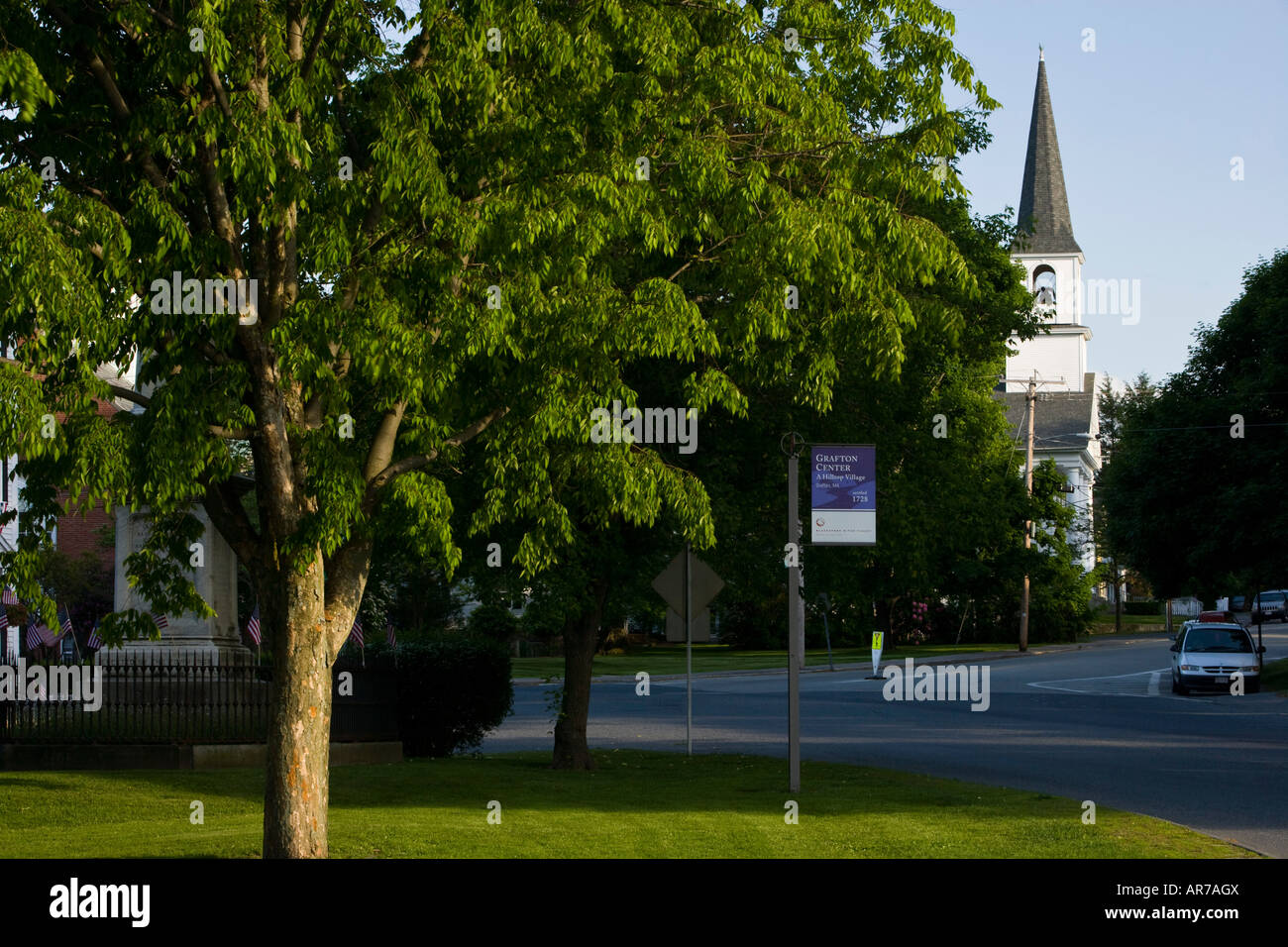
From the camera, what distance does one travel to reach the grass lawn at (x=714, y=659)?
52.5 m

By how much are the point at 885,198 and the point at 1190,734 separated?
15.3 meters

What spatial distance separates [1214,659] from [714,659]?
27.7 m

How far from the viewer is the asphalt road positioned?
15867mm

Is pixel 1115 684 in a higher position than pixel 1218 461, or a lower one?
lower

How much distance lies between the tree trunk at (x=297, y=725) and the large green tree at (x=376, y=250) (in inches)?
0.7

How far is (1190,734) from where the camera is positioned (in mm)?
23938

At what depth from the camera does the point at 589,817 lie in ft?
44.1

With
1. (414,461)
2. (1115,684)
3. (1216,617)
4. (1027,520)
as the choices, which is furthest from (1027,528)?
(414,461)

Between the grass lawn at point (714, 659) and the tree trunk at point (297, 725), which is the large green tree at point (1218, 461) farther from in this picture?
the tree trunk at point (297, 725)

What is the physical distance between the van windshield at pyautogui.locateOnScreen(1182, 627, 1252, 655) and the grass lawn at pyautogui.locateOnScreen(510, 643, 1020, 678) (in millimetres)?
18109

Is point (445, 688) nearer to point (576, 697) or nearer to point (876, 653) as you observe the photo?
point (576, 697)

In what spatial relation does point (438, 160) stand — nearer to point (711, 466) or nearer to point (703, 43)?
point (703, 43)

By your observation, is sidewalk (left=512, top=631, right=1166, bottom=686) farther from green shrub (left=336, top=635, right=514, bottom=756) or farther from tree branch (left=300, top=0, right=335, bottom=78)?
tree branch (left=300, top=0, right=335, bottom=78)

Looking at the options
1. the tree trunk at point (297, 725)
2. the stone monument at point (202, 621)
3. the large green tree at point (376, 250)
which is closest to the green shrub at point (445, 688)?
the stone monument at point (202, 621)
